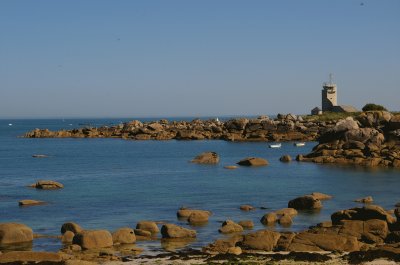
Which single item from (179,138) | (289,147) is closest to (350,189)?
(289,147)

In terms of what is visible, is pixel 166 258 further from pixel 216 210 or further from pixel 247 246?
pixel 216 210

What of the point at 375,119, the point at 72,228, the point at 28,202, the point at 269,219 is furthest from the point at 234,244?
the point at 375,119

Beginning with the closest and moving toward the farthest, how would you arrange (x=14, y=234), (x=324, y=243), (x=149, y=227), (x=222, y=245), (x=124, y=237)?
(x=324, y=243), (x=222, y=245), (x=124, y=237), (x=14, y=234), (x=149, y=227)

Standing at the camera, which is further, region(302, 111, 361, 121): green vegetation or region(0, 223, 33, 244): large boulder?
region(302, 111, 361, 121): green vegetation

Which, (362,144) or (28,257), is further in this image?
(362,144)

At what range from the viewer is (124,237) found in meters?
32.4

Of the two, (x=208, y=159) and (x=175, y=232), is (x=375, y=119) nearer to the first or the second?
(x=208, y=159)

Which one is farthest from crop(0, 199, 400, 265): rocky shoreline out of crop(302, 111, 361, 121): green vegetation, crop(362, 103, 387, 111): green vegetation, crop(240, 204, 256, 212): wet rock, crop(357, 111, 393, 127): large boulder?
crop(302, 111, 361, 121): green vegetation

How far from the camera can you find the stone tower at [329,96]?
550 feet

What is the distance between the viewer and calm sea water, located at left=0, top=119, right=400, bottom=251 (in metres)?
40.8

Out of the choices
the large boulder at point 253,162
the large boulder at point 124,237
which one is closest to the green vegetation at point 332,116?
the large boulder at point 253,162

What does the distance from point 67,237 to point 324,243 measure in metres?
14.0

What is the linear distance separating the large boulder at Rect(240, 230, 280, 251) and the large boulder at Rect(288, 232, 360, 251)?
1.01 meters

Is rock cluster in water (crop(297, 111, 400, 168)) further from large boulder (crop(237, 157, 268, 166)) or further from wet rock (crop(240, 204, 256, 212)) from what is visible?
wet rock (crop(240, 204, 256, 212))
